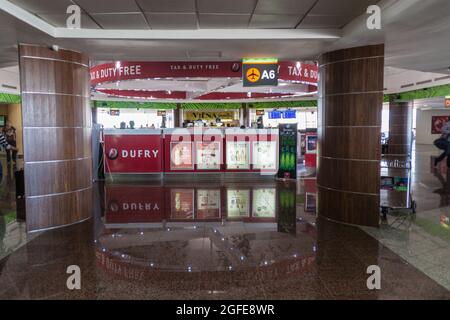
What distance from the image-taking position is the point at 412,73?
13.3 m

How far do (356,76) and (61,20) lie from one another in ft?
13.2

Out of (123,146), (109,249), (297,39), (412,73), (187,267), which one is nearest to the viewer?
(187,267)

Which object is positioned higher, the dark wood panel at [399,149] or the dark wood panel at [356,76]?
the dark wood panel at [356,76]

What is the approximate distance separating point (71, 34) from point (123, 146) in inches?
201

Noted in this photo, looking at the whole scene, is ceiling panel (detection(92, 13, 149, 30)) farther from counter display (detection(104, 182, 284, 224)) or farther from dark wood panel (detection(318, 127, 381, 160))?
dark wood panel (detection(318, 127, 381, 160))

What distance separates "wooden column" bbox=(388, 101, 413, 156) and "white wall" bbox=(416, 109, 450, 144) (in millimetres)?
15196

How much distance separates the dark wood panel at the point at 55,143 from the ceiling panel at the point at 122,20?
164 cm

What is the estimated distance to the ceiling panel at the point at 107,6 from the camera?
13.0ft

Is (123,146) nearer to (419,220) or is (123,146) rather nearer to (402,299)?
(419,220)

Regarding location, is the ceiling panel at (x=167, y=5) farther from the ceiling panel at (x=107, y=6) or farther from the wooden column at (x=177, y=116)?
the wooden column at (x=177, y=116)

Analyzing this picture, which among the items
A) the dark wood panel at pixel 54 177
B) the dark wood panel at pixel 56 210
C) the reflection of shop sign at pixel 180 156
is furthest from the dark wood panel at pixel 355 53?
the reflection of shop sign at pixel 180 156

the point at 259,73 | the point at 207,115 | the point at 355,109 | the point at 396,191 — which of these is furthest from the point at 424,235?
the point at 207,115

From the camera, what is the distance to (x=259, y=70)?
6.35 metres
